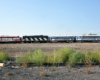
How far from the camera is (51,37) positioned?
179 feet

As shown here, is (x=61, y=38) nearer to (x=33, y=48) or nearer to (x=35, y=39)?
(x=35, y=39)

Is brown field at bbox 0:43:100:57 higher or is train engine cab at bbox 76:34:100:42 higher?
train engine cab at bbox 76:34:100:42

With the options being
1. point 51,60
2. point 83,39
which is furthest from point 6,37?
point 51,60

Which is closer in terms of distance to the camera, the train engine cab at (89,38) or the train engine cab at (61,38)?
the train engine cab at (89,38)

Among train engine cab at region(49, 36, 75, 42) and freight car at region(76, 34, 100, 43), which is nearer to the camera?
freight car at region(76, 34, 100, 43)

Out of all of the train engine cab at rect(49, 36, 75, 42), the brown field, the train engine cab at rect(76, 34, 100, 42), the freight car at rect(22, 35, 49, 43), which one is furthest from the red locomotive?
the train engine cab at rect(76, 34, 100, 42)

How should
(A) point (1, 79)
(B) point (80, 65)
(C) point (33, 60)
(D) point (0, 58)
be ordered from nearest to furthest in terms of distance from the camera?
(A) point (1, 79) → (B) point (80, 65) → (C) point (33, 60) → (D) point (0, 58)

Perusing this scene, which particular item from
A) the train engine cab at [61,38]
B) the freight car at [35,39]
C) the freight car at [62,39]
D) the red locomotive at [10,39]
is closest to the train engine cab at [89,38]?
the freight car at [62,39]

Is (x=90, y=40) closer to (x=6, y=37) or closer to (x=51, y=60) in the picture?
(x=6, y=37)

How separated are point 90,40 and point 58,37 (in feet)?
50.5

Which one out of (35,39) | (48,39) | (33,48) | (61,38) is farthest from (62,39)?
(33,48)

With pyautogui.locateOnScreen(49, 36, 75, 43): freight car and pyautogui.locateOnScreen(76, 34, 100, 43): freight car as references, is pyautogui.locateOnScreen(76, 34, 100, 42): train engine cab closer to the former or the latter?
pyautogui.locateOnScreen(76, 34, 100, 43): freight car

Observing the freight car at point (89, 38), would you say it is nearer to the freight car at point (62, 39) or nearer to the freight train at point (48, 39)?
the freight train at point (48, 39)

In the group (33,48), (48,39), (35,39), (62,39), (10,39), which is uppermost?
(10,39)
